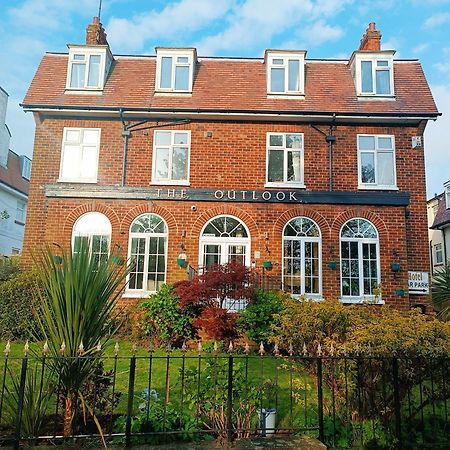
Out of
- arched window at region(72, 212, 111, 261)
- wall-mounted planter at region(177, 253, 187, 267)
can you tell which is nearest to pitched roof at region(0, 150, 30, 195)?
arched window at region(72, 212, 111, 261)

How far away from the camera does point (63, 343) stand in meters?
3.99

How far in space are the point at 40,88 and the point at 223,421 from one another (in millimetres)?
13893

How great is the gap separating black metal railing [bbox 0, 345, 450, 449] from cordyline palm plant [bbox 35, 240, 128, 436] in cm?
5

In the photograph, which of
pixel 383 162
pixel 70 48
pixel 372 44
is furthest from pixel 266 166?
pixel 70 48

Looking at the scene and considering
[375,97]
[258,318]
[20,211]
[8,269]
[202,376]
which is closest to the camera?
[202,376]

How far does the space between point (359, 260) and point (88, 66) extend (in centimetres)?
1183

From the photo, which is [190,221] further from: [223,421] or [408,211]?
[223,421]

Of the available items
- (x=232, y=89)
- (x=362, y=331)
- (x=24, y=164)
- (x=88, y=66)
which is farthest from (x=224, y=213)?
(x=24, y=164)

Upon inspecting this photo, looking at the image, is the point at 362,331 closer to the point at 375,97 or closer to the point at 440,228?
the point at 375,97

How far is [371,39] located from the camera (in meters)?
15.3

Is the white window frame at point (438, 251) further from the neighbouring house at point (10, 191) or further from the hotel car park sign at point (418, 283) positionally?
the neighbouring house at point (10, 191)

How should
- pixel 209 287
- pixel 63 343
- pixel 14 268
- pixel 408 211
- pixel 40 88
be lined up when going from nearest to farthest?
pixel 63 343, pixel 209 287, pixel 14 268, pixel 408 211, pixel 40 88

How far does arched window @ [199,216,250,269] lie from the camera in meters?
13.0

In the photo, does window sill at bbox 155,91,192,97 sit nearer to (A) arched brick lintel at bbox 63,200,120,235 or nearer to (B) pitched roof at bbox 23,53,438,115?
(B) pitched roof at bbox 23,53,438,115
